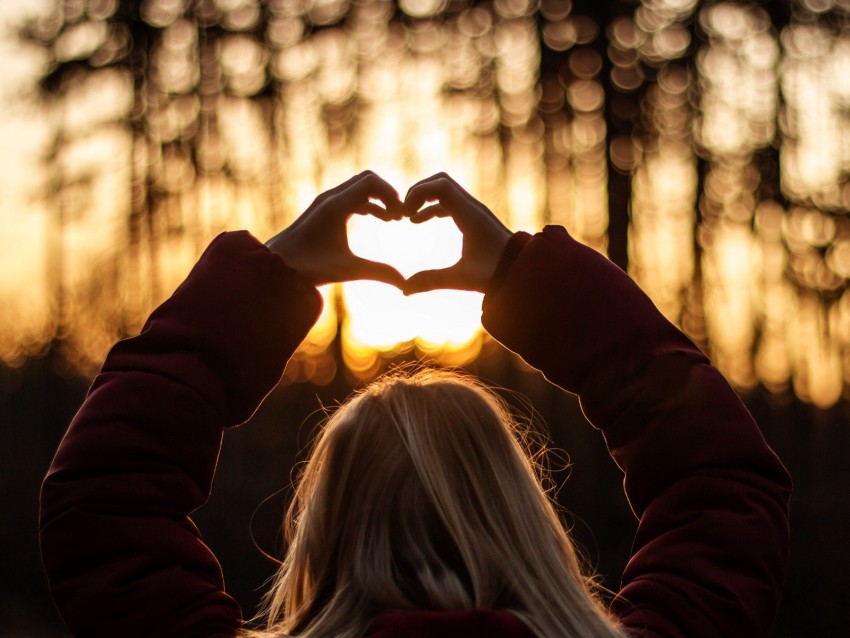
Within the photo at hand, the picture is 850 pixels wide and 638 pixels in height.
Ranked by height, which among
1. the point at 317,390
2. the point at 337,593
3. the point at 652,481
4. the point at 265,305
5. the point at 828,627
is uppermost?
the point at 265,305

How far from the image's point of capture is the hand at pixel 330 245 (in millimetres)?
1599

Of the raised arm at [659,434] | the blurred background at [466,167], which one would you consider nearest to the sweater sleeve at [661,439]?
the raised arm at [659,434]

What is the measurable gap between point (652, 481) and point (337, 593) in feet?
1.46

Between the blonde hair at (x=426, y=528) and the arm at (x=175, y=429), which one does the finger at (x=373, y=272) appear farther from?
the blonde hair at (x=426, y=528)

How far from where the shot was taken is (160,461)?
1.36m

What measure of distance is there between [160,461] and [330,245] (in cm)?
43

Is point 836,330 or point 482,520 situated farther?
point 836,330

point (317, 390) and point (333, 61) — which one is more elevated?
point (333, 61)

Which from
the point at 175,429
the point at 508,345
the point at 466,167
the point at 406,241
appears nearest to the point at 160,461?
the point at 175,429

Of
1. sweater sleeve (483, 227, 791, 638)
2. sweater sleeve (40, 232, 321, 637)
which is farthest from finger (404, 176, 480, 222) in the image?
sweater sleeve (40, 232, 321, 637)

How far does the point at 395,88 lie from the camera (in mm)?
11797

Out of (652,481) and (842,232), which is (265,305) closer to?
(652,481)

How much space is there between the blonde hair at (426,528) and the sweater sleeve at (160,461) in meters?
0.13

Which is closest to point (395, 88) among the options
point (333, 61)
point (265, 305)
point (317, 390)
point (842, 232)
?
point (333, 61)
